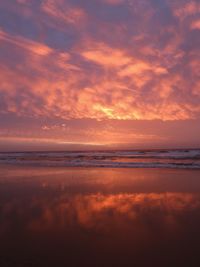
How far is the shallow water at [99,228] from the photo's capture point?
522cm

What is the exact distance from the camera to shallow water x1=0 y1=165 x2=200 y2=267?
522cm

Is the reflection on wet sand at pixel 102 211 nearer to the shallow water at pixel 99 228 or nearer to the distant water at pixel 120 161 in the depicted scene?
the shallow water at pixel 99 228

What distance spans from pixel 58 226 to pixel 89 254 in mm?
1862

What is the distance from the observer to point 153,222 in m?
7.51

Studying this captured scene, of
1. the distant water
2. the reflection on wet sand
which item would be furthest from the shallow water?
the distant water

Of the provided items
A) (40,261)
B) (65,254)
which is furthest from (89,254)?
(40,261)

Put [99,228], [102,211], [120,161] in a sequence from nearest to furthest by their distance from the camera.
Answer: [99,228], [102,211], [120,161]

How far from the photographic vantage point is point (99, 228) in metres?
6.97

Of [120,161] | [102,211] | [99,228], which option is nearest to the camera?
[99,228]

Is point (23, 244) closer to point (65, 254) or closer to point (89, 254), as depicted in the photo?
point (65, 254)

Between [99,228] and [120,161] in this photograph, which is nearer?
[99,228]

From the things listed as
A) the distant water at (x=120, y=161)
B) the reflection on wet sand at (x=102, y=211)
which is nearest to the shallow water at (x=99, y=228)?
the reflection on wet sand at (x=102, y=211)

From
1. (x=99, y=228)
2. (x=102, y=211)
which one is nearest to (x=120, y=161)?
(x=102, y=211)

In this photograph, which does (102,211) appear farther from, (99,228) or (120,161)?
(120,161)
